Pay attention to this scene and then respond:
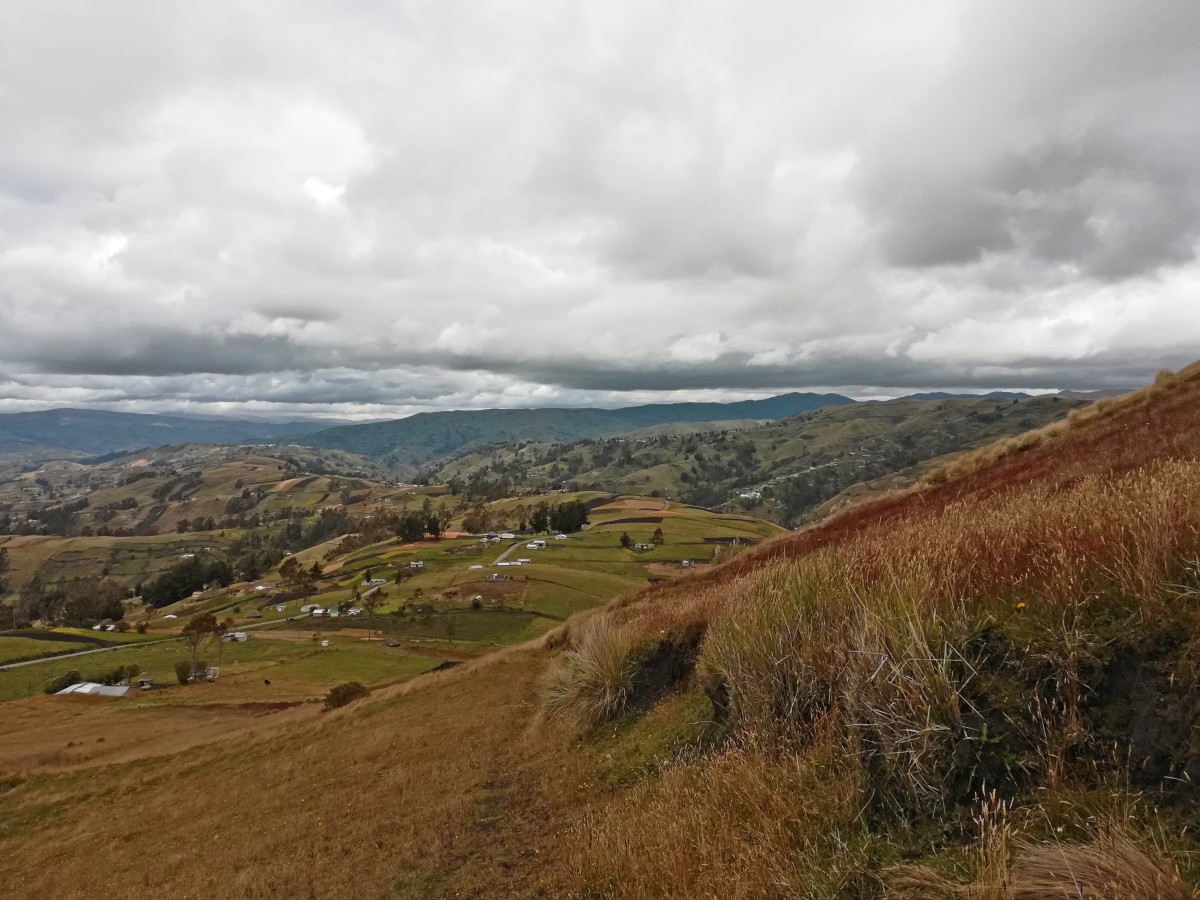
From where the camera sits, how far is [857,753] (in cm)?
643

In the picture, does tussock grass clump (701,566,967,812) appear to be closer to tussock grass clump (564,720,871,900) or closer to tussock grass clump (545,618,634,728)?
tussock grass clump (564,720,871,900)

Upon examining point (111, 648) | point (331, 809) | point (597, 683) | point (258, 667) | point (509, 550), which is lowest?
point (111, 648)

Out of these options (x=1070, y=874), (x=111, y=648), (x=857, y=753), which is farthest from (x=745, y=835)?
(x=111, y=648)

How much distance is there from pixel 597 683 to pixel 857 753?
1082 centimetres

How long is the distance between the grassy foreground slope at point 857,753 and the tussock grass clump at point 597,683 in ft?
0.30

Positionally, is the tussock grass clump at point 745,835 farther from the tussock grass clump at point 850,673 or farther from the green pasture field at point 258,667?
the green pasture field at point 258,667

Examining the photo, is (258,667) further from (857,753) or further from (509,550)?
(857,753)

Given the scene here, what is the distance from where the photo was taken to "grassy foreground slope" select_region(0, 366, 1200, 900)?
4707mm

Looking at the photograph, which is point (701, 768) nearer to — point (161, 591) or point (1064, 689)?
point (1064, 689)

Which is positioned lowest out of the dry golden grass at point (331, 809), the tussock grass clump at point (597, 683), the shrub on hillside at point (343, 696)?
the shrub on hillside at point (343, 696)

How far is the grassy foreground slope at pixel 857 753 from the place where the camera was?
15.4ft

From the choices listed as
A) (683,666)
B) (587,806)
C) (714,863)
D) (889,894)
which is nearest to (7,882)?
(587,806)

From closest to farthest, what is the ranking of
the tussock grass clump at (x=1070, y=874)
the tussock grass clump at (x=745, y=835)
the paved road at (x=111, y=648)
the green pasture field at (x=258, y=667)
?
1. the tussock grass clump at (x=1070, y=874)
2. the tussock grass clump at (x=745, y=835)
3. the green pasture field at (x=258, y=667)
4. the paved road at (x=111, y=648)

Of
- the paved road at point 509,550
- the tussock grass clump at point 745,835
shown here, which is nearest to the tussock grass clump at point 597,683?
the tussock grass clump at point 745,835
